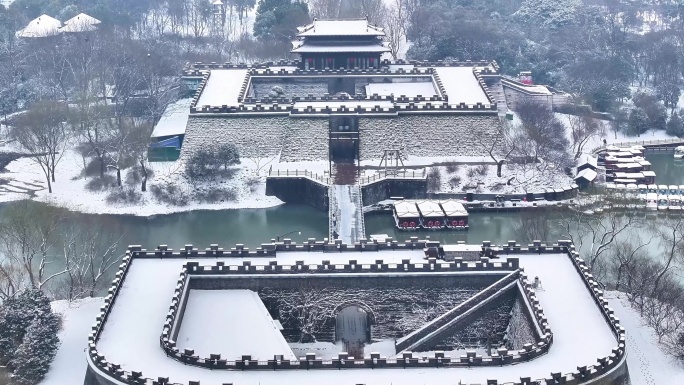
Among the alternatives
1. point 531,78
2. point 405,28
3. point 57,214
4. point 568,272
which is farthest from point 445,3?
point 568,272

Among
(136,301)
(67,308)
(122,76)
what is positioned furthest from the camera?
(122,76)

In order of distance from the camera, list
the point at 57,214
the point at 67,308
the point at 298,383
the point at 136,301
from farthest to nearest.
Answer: the point at 57,214 → the point at 67,308 → the point at 136,301 → the point at 298,383

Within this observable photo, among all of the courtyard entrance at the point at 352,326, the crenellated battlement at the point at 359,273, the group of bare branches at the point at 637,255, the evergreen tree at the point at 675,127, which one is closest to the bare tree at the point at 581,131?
the evergreen tree at the point at 675,127

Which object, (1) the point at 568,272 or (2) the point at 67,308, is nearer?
(1) the point at 568,272

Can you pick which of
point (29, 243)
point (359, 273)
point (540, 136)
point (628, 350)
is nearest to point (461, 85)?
point (540, 136)

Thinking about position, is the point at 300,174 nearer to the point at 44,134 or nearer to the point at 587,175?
the point at 44,134

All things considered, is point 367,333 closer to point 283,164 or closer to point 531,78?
point 283,164

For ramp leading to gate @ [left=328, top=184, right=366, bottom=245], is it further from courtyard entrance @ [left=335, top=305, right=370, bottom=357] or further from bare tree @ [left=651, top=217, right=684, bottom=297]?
bare tree @ [left=651, top=217, right=684, bottom=297]
